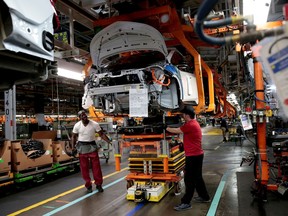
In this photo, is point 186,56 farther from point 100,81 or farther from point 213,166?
point 213,166

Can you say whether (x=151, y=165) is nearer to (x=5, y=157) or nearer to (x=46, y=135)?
(x=5, y=157)

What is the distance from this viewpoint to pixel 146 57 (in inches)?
201

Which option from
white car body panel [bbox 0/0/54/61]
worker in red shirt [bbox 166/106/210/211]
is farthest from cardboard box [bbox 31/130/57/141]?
white car body panel [bbox 0/0/54/61]

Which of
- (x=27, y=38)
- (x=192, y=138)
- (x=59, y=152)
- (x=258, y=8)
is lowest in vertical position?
(x=59, y=152)

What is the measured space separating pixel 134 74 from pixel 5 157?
390cm

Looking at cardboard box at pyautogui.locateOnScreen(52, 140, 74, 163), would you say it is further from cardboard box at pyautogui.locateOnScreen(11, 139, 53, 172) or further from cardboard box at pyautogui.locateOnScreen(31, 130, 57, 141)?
cardboard box at pyautogui.locateOnScreen(31, 130, 57, 141)

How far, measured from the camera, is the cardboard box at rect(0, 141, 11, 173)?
592 centimetres

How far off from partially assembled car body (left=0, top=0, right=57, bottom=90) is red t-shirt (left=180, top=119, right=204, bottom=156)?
8.86 ft

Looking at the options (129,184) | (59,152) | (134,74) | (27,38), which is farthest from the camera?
(59,152)

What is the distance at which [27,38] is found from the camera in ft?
6.55

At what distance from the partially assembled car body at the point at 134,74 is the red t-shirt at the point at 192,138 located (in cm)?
40

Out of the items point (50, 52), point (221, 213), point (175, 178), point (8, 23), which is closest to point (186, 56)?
point (175, 178)

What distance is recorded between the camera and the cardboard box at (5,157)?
19.4 feet

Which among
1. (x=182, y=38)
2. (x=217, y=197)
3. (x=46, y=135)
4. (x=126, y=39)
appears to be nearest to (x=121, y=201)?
(x=217, y=197)
